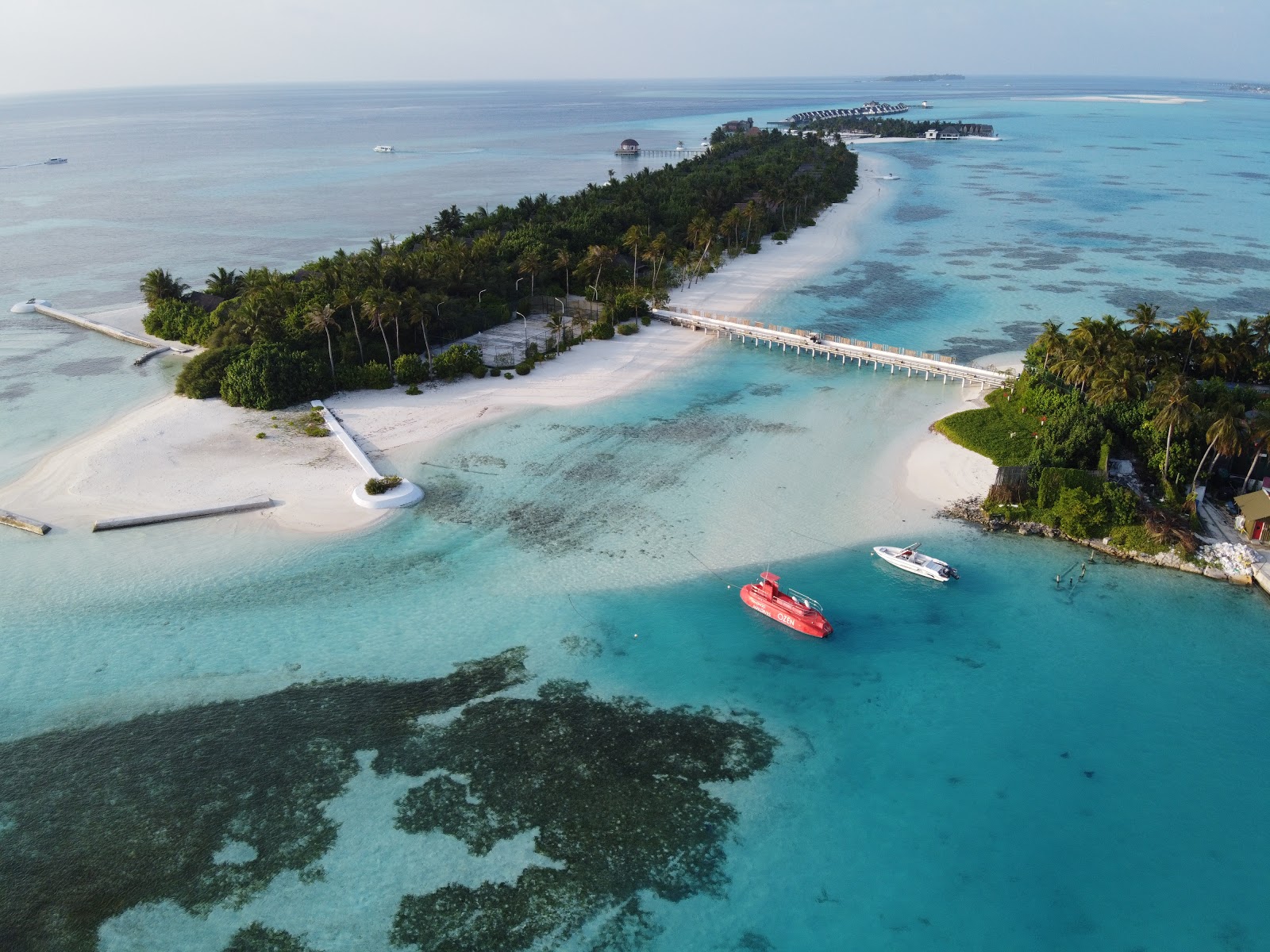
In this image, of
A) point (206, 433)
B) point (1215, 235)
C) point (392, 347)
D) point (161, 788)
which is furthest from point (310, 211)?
point (1215, 235)

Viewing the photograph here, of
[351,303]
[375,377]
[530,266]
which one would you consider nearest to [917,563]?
[375,377]

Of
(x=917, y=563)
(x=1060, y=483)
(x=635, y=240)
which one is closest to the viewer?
(x=917, y=563)

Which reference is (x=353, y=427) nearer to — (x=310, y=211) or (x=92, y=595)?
(x=92, y=595)

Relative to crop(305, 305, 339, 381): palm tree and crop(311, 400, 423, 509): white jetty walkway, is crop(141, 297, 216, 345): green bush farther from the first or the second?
crop(311, 400, 423, 509): white jetty walkway

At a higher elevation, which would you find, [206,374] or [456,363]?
[206,374]

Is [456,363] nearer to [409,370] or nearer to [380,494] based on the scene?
[409,370]

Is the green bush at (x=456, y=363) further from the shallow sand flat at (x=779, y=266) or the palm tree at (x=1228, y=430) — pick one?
the palm tree at (x=1228, y=430)

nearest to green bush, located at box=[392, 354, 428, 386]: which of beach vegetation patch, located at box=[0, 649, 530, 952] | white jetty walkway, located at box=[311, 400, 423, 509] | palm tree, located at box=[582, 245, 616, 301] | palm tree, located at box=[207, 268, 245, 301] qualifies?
white jetty walkway, located at box=[311, 400, 423, 509]
